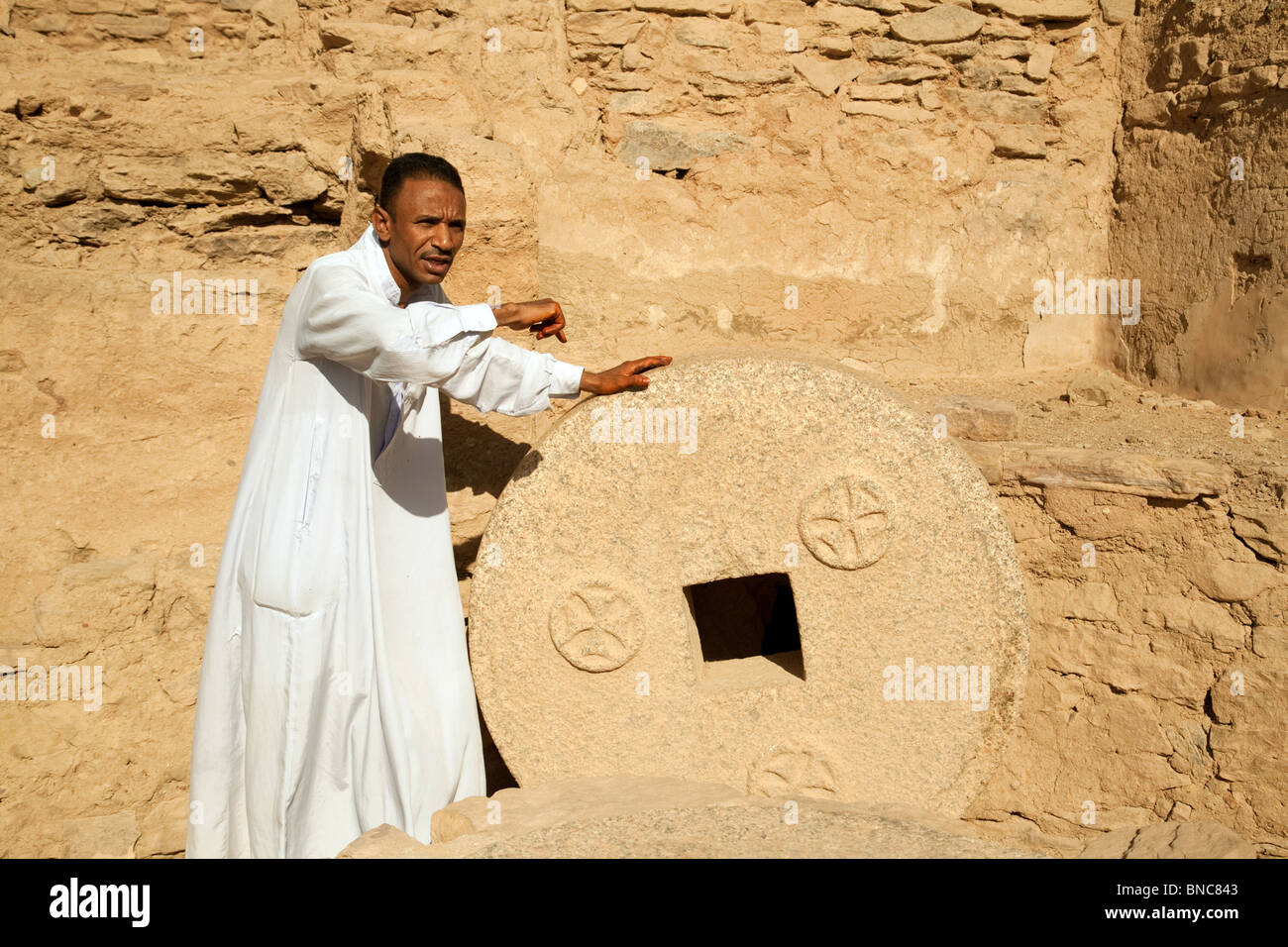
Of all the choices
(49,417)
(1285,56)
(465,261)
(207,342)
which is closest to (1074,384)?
(1285,56)

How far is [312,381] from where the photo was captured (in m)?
3.05

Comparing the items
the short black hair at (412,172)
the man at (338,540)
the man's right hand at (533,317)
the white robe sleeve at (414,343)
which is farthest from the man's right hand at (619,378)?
the short black hair at (412,172)

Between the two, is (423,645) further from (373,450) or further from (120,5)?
(120,5)

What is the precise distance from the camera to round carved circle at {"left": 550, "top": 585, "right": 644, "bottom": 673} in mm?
3330

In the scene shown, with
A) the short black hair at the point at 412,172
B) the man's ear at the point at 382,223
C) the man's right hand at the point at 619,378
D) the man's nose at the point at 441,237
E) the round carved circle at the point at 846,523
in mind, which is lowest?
the round carved circle at the point at 846,523

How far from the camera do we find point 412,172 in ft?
9.89

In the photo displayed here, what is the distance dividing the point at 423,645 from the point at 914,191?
2.75m

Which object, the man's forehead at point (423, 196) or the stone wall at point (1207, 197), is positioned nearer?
the man's forehead at point (423, 196)

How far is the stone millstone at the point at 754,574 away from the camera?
3.23 metres

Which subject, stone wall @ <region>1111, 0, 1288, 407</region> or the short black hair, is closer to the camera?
the short black hair

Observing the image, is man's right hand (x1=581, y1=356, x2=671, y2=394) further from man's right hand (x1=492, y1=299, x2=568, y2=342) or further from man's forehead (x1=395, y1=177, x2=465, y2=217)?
man's forehead (x1=395, y1=177, x2=465, y2=217)

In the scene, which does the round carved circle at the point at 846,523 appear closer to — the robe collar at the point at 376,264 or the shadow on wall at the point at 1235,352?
the robe collar at the point at 376,264

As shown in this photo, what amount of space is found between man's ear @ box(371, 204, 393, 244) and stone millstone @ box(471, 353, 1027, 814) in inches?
26.8

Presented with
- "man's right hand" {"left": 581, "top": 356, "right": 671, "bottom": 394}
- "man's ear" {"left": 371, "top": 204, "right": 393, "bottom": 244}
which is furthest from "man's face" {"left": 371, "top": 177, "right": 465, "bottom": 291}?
"man's right hand" {"left": 581, "top": 356, "right": 671, "bottom": 394}
